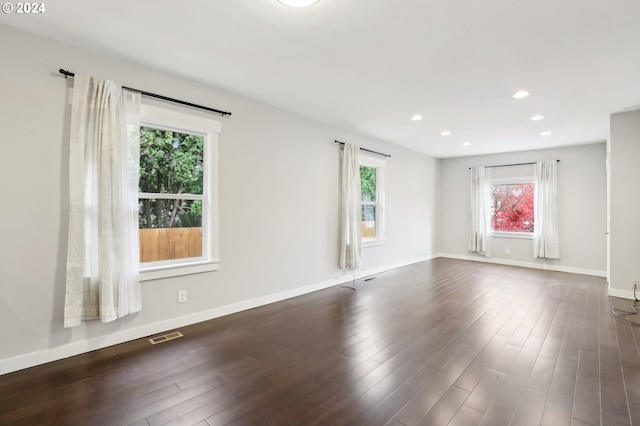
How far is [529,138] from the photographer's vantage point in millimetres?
5719

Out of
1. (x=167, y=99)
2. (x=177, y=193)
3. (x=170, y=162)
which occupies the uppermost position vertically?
(x=167, y=99)

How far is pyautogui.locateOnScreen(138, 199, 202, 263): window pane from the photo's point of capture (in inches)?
123

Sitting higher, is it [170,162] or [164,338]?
[170,162]

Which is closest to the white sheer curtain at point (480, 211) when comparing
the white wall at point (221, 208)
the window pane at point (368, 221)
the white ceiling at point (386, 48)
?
the white wall at point (221, 208)

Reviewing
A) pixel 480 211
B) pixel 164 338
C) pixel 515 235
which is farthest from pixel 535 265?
pixel 164 338

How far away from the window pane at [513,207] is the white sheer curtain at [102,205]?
7.61 metres

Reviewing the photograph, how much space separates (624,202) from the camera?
4.32 metres

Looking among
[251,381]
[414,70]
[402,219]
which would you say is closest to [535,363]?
[251,381]

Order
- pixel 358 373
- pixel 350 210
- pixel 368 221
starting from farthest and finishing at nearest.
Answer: pixel 368 221 → pixel 350 210 → pixel 358 373

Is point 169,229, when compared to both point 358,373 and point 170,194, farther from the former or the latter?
point 358,373

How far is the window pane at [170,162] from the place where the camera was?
3.12 metres

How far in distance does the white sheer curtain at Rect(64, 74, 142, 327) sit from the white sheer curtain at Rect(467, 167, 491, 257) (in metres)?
7.26

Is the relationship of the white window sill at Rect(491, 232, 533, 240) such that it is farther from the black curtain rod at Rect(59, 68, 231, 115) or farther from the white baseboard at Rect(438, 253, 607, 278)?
the black curtain rod at Rect(59, 68, 231, 115)

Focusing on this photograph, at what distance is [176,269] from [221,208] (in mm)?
820
